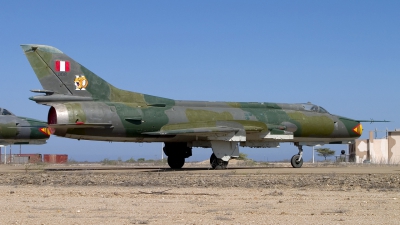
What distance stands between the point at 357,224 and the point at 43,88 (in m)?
16.6

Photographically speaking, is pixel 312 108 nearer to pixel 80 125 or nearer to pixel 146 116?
pixel 146 116

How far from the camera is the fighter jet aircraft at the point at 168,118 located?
2273 cm

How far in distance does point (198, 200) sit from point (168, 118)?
41.0 ft

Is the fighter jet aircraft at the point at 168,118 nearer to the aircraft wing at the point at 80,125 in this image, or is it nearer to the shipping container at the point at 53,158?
the aircraft wing at the point at 80,125

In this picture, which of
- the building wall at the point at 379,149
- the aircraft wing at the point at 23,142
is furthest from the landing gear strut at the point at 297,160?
the building wall at the point at 379,149

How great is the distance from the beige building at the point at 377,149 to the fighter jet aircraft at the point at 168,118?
16.3 meters

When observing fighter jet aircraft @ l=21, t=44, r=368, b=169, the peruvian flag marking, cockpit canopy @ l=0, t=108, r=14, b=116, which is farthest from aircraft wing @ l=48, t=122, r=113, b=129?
cockpit canopy @ l=0, t=108, r=14, b=116

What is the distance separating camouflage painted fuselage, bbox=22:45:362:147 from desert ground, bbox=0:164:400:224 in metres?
4.70

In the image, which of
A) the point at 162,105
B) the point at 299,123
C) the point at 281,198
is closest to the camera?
the point at 281,198

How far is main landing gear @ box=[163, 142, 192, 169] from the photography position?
1050 inches

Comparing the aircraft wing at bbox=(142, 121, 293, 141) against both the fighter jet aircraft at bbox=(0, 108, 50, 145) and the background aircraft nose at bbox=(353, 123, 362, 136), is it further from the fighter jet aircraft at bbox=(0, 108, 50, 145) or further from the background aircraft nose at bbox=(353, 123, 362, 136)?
the fighter jet aircraft at bbox=(0, 108, 50, 145)

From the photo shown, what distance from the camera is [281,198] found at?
12672 millimetres

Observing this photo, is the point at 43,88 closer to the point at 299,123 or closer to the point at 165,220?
the point at 299,123

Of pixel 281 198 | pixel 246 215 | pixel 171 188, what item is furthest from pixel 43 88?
pixel 246 215
